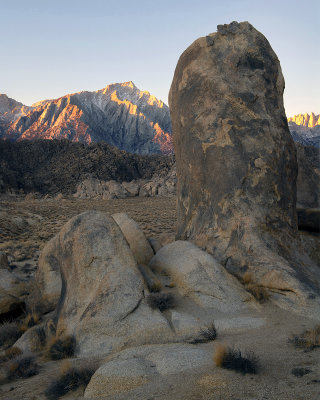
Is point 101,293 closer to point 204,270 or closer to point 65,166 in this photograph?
point 204,270

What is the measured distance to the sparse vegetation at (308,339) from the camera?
4.34 metres

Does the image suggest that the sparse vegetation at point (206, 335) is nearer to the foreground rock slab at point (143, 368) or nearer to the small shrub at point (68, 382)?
the foreground rock slab at point (143, 368)

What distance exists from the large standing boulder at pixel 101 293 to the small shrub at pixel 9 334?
1064mm

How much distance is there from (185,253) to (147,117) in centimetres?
16966

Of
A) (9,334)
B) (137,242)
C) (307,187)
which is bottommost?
(9,334)

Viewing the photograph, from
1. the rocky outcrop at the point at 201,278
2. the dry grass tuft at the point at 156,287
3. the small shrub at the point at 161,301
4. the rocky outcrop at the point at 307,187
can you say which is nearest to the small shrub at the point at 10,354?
the small shrub at the point at 161,301

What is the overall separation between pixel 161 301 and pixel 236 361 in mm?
2330

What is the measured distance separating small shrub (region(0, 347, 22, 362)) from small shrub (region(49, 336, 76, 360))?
1.98 ft

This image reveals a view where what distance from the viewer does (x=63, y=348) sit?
17.2 feet

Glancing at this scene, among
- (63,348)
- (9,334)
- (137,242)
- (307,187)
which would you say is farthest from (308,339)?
(307,187)

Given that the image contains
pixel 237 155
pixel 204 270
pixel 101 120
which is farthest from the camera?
pixel 101 120

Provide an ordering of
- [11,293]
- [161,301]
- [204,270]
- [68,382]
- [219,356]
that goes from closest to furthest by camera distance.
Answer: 1. [219,356]
2. [68,382]
3. [161,301]
4. [204,270]
5. [11,293]

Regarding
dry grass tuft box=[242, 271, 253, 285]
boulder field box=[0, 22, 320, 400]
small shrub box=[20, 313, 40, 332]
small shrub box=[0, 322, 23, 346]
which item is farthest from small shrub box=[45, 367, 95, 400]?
dry grass tuft box=[242, 271, 253, 285]

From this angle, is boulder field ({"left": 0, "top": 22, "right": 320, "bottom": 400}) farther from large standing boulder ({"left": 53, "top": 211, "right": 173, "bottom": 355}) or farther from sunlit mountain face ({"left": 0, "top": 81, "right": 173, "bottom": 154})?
sunlit mountain face ({"left": 0, "top": 81, "right": 173, "bottom": 154})
